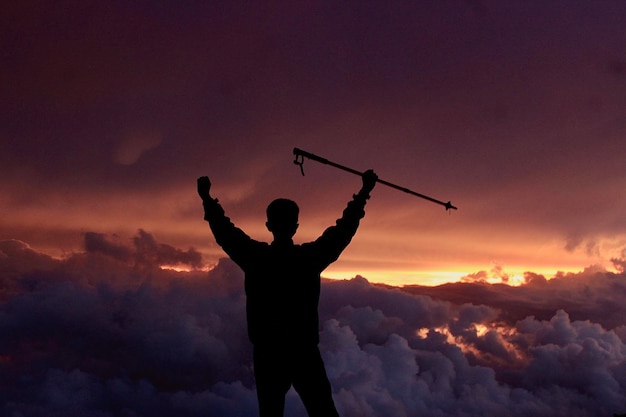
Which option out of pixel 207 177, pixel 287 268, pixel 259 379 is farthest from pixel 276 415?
pixel 207 177

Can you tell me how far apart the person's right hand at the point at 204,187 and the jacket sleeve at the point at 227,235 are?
94mm

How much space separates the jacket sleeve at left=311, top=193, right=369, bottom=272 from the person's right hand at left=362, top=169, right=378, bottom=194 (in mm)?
398

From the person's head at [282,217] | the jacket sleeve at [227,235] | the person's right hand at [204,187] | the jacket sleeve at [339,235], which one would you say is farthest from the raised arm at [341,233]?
the person's right hand at [204,187]

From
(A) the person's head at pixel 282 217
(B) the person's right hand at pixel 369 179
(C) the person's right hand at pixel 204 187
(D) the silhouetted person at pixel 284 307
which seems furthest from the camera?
(B) the person's right hand at pixel 369 179

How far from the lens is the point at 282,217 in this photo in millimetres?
5832

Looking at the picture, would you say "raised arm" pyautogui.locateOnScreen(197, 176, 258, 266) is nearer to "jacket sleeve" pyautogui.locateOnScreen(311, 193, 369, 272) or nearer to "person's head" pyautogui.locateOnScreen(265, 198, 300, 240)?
"person's head" pyautogui.locateOnScreen(265, 198, 300, 240)

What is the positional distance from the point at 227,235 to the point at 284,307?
101cm

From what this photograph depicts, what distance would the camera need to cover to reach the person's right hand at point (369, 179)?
671 centimetres

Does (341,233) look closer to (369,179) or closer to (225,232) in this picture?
(369,179)

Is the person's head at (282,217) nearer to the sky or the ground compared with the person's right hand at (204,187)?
nearer to the ground

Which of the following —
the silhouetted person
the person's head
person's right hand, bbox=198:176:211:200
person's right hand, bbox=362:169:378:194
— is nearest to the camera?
the silhouetted person

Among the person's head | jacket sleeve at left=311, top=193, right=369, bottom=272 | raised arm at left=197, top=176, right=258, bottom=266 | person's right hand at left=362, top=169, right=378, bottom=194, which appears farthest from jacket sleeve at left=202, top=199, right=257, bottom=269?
person's right hand at left=362, top=169, right=378, bottom=194

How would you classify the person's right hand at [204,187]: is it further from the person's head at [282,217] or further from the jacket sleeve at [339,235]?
the jacket sleeve at [339,235]

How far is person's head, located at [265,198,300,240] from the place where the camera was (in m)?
5.84
